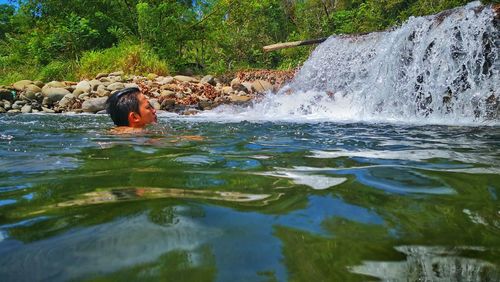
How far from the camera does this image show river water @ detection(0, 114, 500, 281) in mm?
1011

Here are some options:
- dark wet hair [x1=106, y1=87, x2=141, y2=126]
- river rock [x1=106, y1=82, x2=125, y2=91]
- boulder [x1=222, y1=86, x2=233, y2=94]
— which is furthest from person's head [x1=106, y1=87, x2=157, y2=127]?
boulder [x1=222, y1=86, x2=233, y2=94]

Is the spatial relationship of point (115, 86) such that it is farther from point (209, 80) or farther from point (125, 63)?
point (209, 80)

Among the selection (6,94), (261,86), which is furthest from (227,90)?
(6,94)

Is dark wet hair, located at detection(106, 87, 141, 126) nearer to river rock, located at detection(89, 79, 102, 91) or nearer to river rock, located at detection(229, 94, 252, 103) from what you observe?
river rock, located at detection(229, 94, 252, 103)

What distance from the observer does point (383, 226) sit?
129 centimetres

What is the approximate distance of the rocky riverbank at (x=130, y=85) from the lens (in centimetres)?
1159

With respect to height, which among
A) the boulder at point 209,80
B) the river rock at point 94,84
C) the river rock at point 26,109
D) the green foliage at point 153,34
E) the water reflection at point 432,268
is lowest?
the water reflection at point 432,268

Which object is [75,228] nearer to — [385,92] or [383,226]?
[383,226]

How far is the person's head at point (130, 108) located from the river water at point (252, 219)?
2.45 m

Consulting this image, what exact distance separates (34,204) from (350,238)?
1.14m

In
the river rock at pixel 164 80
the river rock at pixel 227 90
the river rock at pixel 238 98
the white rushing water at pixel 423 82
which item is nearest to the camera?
the white rushing water at pixel 423 82

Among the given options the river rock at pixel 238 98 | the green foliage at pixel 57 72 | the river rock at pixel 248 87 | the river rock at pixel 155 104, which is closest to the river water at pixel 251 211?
the river rock at pixel 155 104

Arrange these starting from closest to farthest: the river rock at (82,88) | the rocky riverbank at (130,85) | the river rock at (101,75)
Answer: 1. the rocky riverbank at (130,85)
2. the river rock at (82,88)
3. the river rock at (101,75)

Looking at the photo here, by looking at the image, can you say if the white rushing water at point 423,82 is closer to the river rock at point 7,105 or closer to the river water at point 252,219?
the river water at point 252,219
